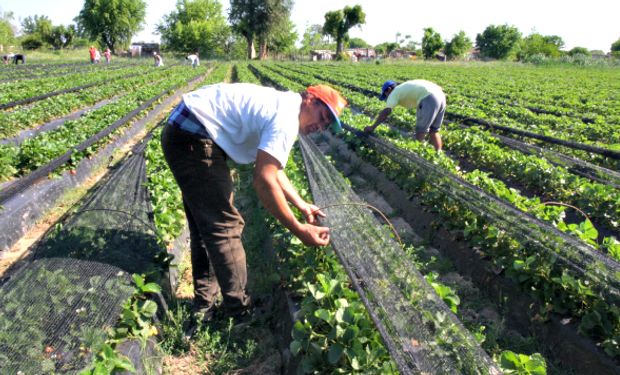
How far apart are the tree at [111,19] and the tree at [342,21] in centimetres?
3416

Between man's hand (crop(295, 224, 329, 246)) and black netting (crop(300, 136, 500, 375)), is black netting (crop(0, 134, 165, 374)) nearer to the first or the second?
man's hand (crop(295, 224, 329, 246))

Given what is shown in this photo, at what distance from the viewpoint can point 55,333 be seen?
224 centimetres

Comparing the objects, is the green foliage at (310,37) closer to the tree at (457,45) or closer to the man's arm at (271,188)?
the tree at (457,45)

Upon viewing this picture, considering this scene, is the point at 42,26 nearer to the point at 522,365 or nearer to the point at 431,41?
the point at 431,41

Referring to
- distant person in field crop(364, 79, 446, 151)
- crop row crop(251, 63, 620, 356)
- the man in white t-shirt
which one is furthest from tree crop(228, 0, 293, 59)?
the man in white t-shirt

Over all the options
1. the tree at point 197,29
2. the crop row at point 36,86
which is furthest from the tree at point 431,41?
the crop row at point 36,86

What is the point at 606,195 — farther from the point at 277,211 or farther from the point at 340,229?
the point at 277,211

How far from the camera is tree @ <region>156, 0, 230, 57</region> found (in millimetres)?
73188

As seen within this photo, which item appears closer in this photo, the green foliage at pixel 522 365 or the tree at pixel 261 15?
the green foliage at pixel 522 365

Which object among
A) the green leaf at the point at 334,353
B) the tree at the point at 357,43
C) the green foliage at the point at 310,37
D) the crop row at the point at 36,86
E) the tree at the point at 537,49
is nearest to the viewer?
the green leaf at the point at 334,353

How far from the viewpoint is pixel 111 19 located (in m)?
70.1

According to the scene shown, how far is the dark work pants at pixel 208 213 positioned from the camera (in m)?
2.65

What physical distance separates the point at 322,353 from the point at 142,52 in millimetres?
86238

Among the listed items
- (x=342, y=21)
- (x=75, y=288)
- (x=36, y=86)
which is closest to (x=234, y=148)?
(x=75, y=288)
